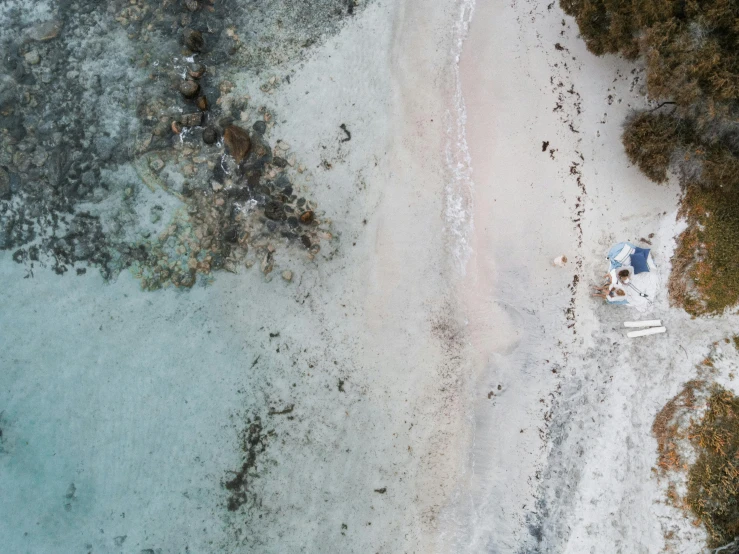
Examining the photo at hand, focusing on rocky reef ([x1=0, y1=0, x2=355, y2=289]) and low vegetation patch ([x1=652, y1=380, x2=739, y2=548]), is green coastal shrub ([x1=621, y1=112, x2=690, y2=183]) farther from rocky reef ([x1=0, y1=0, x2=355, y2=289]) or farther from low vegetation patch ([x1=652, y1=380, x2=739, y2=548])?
rocky reef ([x1=0, y1=0, x2=355, y2=289])

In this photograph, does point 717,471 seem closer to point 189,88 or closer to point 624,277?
point 624,277

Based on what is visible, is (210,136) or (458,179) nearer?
(458,179)

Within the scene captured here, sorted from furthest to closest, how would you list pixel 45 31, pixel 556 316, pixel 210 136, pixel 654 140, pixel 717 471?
pixel 45 31, pixel 210 136, pixel 556 316, pixel 717 471, pixel 654 140

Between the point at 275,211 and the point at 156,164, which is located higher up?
the point at 156,164

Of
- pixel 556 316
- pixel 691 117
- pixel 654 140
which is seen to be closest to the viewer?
pixel 691 117

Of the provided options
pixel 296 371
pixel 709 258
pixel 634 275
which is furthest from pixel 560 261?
pixel 296 371

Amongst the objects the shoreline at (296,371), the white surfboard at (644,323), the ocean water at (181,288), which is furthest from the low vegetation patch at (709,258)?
the ocean water at (181,288)

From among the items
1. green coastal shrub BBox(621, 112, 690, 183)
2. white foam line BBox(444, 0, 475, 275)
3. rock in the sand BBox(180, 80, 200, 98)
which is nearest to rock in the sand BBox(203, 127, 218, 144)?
rock in the sand BBox(180, 80, 200, 98)

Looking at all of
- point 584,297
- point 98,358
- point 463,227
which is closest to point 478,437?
point 584,297

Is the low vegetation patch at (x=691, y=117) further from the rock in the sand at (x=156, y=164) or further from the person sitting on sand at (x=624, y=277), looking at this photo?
the rock in the sand at (x=156, y=164)
